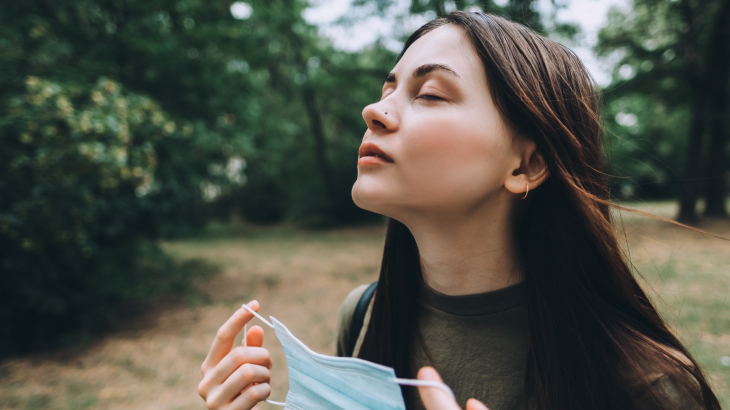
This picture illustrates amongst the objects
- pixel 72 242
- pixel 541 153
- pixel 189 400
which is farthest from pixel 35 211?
pixel 541 153

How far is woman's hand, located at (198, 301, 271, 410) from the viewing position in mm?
1045

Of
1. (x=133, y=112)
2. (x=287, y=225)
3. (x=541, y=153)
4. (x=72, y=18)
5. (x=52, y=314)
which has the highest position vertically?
(x=72, y=18)

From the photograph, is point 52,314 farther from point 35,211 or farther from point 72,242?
point 35,211

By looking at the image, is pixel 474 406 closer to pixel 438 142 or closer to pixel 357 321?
pixel 438 142

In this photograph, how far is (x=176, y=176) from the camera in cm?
723

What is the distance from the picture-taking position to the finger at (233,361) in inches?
42.3

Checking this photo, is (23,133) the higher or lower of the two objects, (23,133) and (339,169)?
the higher

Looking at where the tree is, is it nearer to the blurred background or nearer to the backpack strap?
the blurred background

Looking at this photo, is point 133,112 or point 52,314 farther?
point 52,314

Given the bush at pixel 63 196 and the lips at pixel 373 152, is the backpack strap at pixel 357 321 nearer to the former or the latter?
the lips at pixel 373 152

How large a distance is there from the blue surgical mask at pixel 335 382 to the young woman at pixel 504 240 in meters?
0.11

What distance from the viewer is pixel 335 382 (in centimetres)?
104

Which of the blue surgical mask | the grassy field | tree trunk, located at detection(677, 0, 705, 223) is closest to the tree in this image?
tree trunk, located at detection(677, 0, 705, 223)

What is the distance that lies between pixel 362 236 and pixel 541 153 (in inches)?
561
